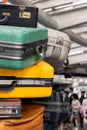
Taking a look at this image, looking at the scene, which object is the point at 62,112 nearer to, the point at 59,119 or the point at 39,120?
the point at 59,119

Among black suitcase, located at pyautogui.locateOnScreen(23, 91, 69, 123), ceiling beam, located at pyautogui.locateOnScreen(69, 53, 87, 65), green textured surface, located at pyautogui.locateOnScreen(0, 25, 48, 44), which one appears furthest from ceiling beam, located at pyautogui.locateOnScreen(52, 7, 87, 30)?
ceiling beam, located at pyautogui.locateOnScreen(69, 53, 87, 65)

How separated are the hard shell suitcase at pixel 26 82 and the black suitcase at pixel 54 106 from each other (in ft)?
0.81

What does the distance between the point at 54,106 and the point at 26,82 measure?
0.56 meters

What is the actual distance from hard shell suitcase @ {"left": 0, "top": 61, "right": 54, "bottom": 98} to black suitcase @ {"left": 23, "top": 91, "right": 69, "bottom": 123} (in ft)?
0.81

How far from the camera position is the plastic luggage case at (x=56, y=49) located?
9.85ft

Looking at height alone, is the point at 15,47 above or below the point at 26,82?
above

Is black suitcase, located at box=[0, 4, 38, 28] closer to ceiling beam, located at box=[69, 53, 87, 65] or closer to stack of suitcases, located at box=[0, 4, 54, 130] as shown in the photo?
stack of suitcases, located at box=[0, 4, 54, 130]

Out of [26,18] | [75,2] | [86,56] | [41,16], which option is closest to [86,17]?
[75,2]

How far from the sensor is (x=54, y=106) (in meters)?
2.83

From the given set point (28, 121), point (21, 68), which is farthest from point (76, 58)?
point (21, 68)

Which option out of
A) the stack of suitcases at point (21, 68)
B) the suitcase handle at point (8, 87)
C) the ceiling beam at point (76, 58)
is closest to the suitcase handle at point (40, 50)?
the stack of suitcases at point (21, 68)

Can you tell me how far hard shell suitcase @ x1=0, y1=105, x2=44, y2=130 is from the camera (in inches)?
86.8

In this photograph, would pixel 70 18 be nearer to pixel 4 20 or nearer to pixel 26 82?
pixel 4 20

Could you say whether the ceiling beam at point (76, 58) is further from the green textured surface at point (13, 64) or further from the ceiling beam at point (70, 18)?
the green textured surface at point (13, 64)
